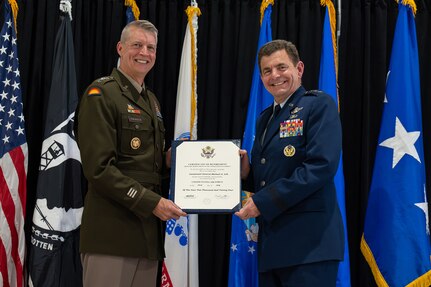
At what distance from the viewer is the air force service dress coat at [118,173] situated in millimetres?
2363

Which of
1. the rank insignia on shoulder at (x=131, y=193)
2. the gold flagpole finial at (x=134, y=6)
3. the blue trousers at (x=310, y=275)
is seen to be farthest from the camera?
the gold flagpole finial at (x=134, y=6)

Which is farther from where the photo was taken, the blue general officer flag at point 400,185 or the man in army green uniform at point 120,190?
the blue general officer flag at point 400,185

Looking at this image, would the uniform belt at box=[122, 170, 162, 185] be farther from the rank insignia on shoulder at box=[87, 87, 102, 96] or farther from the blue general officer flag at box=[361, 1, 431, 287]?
the blue general officer flag at box=[361, 1, 431, 287]

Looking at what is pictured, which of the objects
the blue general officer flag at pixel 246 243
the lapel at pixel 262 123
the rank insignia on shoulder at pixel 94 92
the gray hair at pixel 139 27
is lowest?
the blue general officer flag at pixel 246 243

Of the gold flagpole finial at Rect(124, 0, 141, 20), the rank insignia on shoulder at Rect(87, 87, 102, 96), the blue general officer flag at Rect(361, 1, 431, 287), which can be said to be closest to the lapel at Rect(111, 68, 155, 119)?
the rank insignia on shoulder at Rect(87, 87, 102, 96)

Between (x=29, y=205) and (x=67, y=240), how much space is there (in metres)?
0.63

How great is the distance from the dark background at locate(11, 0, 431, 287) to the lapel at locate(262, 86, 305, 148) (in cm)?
139

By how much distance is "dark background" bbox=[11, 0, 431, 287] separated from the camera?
3877mm

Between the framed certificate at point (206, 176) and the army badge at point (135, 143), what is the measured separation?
22 cm

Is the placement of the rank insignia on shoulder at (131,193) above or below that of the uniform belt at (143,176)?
below

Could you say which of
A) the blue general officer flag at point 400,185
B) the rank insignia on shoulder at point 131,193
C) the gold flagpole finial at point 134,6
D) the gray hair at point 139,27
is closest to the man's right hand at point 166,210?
the rank insignia on shoulder at point 131,193

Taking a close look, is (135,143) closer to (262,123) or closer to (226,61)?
(262,123)

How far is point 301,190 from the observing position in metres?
2.24

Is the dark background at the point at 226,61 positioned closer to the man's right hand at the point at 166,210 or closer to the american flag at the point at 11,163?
the american flag at the point at 11,163
